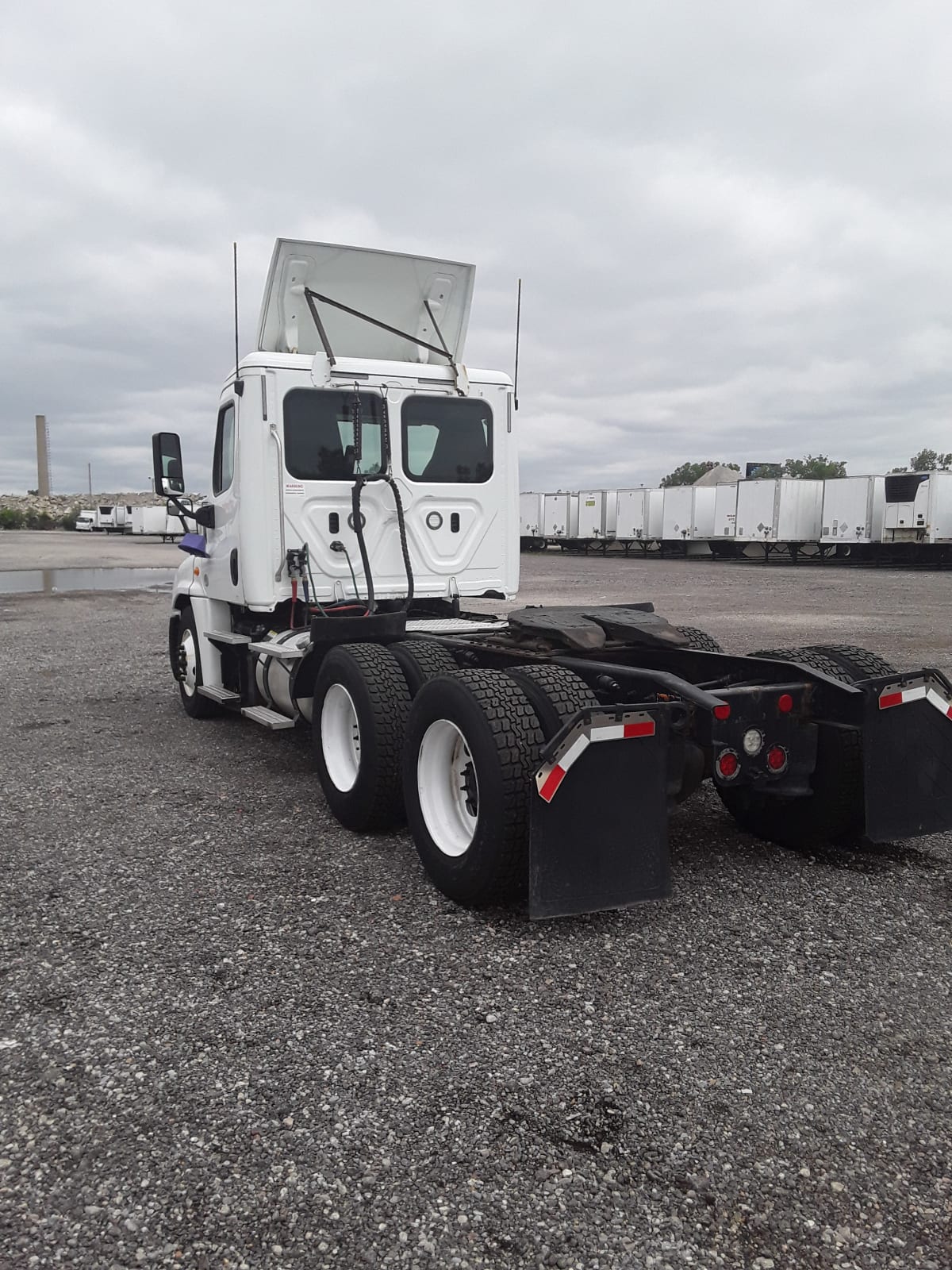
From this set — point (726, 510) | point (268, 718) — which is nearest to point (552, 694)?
point (268, 718)

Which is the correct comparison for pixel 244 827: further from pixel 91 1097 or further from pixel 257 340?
pixel 257 340

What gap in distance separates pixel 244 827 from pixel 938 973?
3530 millimetres

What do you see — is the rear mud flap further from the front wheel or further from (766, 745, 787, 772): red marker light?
the front wheel

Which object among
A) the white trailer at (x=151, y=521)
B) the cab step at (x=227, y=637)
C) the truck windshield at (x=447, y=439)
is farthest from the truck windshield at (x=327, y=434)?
the white trailer at (x=151, y=521)

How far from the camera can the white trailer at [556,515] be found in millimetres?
49375

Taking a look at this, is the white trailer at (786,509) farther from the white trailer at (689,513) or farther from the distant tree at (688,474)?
the distant tree at (688,474)

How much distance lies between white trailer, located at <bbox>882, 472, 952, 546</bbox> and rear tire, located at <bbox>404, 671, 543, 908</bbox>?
107 ft

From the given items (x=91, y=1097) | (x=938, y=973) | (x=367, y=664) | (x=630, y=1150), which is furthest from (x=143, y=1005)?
(x=938, y=973)

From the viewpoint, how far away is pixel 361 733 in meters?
5.11

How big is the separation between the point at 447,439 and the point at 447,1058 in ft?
16.1

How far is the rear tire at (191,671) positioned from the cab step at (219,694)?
191mm

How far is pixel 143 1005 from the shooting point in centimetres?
334

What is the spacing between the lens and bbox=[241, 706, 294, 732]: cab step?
20.5 ft

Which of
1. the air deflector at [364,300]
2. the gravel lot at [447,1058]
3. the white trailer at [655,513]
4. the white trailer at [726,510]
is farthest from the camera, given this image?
the white trailer at [655,513]
